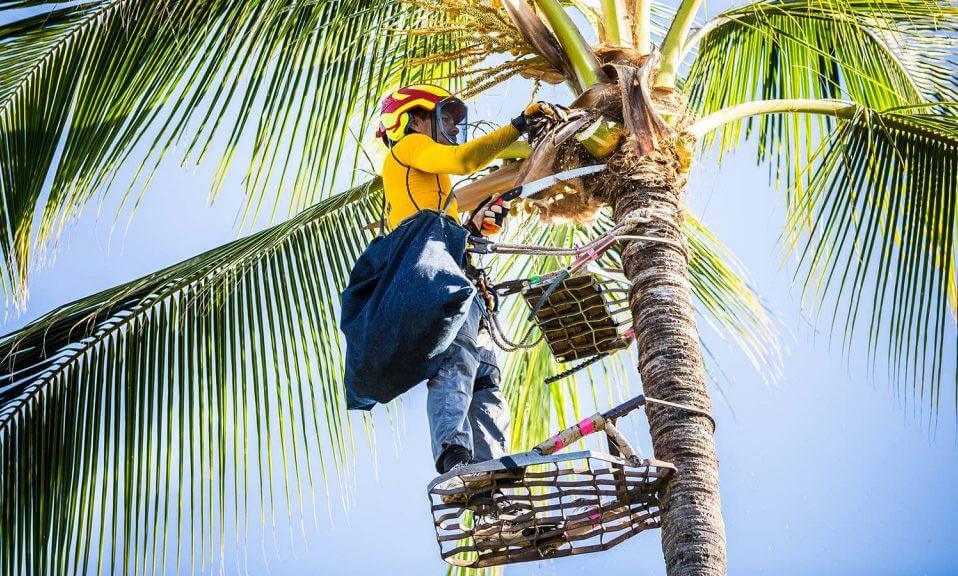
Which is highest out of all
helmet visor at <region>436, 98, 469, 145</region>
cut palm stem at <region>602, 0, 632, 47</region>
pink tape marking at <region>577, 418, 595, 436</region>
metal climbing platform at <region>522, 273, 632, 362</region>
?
cut palm stem at <region>602, 0, 632, 47</region>

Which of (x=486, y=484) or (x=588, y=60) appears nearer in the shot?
(x=486, y=484)

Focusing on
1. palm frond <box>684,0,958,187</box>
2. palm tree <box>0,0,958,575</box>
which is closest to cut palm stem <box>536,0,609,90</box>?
palm tree <box>0,0,958,575</box>

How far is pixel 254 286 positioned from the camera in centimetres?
520

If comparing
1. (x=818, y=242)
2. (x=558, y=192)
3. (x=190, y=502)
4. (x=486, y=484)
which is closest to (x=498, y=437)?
(x=486, y=484)

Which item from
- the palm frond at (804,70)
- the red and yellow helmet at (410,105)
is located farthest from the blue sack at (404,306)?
the palm frond at (804,70)

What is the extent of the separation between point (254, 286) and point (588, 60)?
1640mm

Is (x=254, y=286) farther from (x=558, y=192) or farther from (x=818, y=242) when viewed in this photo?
(x=818, y=242)

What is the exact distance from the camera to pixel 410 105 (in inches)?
168

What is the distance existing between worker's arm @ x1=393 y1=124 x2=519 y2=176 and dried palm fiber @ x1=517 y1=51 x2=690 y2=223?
0.19 meters

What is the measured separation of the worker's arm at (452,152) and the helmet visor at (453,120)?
119 mm

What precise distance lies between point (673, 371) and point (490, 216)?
870 millimetres

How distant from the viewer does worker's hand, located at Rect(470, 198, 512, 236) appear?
4332mm

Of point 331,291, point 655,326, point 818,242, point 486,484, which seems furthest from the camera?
point 331,291

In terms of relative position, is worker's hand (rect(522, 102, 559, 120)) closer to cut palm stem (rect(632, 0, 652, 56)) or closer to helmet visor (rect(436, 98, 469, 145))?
helmet visor (rect(436, 98, 469, 145))
